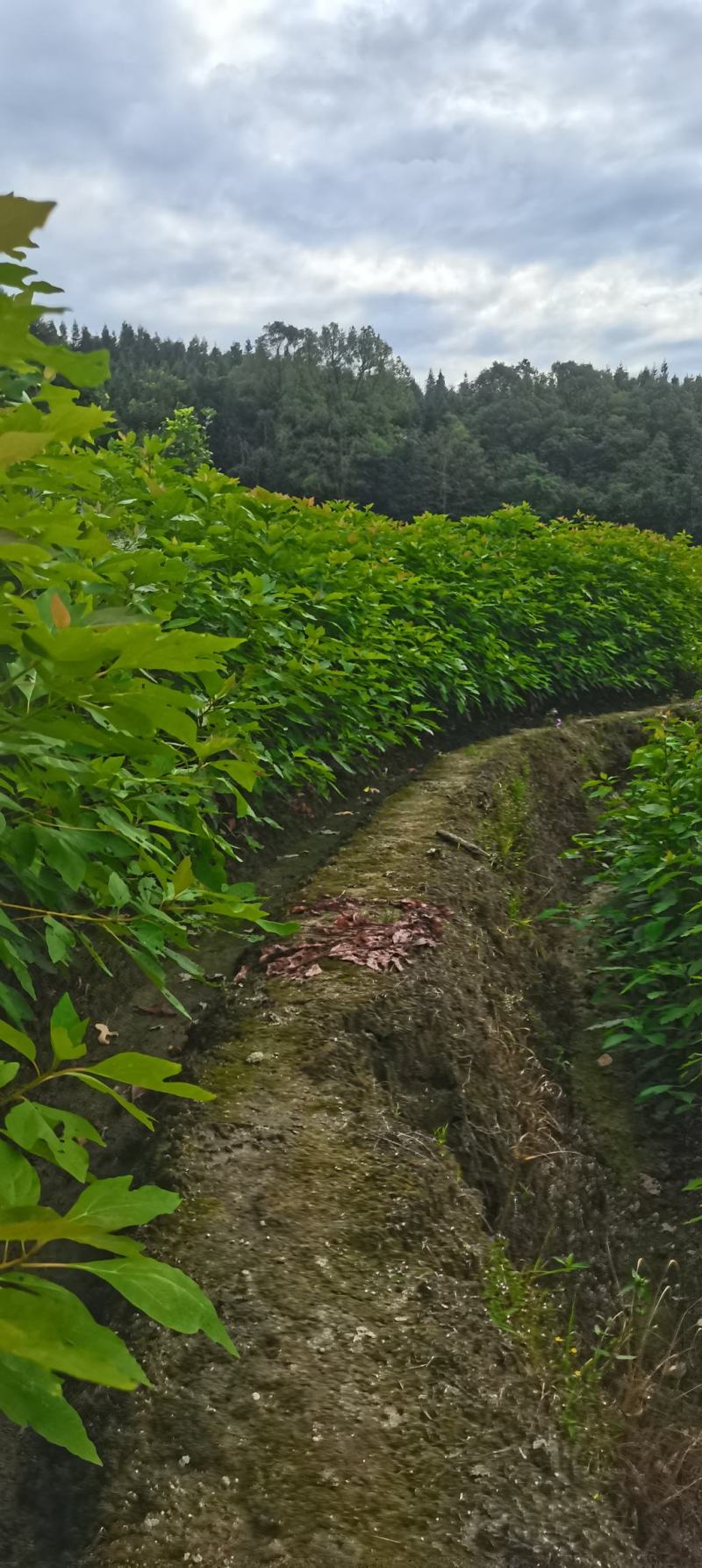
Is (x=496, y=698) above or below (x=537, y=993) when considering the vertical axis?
above

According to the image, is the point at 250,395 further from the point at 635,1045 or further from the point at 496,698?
the point at 635,1045

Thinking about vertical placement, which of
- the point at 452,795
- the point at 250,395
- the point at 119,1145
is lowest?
the point at 119,1145

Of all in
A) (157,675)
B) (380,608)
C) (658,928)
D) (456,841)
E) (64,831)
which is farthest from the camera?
(380,608)

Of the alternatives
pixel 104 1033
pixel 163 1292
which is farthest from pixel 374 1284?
pixel 163 1292

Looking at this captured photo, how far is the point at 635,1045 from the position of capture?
4.30 m

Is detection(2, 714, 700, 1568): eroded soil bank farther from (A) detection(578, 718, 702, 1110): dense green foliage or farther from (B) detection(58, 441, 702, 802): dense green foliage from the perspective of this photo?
(B) detection(58, 441, 702, 802): dense green foliage

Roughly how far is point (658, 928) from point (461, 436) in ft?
147

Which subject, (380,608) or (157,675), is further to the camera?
(380,608)

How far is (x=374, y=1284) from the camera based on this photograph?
253 centimetres

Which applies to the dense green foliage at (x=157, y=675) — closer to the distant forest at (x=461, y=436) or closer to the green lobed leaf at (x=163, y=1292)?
the green lobed leaf at (x=163, y=1292)

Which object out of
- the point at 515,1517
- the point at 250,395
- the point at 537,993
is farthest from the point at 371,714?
the point at 250,395

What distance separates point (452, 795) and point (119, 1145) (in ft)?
10.8

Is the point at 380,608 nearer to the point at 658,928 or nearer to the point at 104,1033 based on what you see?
the point at 658,928

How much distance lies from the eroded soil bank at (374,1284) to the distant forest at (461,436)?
118ft
